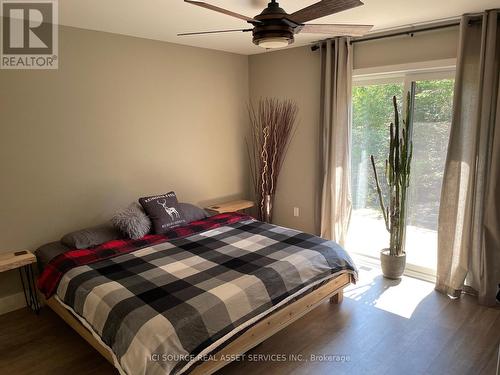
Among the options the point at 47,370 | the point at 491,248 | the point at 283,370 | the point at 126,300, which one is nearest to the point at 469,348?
the point at 491,248

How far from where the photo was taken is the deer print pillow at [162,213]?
3.26 m

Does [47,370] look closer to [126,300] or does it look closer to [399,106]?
[126,300]

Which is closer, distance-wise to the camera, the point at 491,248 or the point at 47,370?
the point at 47,370

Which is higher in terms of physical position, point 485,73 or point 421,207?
point 485,73

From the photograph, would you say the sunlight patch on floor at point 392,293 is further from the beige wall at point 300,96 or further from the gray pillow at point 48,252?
the gray pillow at point 48,252

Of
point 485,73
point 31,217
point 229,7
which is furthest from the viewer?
point 31,217

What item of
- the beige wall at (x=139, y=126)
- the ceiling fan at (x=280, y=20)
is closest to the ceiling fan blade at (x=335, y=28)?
the ceiling fan at (x=280, y=20)

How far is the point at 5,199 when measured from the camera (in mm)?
2830

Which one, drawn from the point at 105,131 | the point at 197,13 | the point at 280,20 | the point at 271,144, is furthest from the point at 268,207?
the point at 280,20

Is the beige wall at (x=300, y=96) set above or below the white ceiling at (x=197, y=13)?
below

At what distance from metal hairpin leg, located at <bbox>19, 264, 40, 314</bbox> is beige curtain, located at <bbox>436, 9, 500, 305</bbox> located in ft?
11.9

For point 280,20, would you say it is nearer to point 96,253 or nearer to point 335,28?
point 335,28

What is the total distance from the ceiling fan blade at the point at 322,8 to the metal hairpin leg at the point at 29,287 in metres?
2.92

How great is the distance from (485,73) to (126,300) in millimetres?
3128
